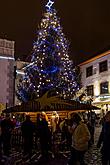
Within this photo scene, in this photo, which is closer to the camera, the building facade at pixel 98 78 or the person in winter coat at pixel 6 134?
the person in winter coat at pixel 6 134

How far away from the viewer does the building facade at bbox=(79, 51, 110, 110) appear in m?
44.3

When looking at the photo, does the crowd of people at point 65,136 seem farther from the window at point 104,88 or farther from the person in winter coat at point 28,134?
the window at point 104,88

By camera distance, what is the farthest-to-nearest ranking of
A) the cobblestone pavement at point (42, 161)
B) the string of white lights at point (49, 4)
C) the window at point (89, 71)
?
the window at point (89, 71)
the string of white lights at point (49, 4)
the cobblestone pavement at point (42, 161)

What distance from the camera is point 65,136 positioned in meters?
15.2

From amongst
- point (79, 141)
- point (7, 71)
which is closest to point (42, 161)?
point (79, 141)

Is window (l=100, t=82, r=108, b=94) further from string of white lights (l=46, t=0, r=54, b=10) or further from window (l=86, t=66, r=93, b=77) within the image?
string of white lights (l=46, t=0, r=54, b=10)

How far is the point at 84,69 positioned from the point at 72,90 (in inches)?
778

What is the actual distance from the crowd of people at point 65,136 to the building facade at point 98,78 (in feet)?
84.1

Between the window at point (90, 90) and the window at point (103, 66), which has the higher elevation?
the window at point (103, 66)

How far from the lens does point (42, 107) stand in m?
15.4

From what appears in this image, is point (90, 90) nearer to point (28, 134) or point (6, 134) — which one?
point (6, 134)

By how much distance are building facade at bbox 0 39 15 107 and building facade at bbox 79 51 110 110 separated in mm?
11976

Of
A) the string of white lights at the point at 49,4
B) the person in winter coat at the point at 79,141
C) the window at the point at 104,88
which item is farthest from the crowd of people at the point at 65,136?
the window at the point at 104,88

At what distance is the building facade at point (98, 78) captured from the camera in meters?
44.3
